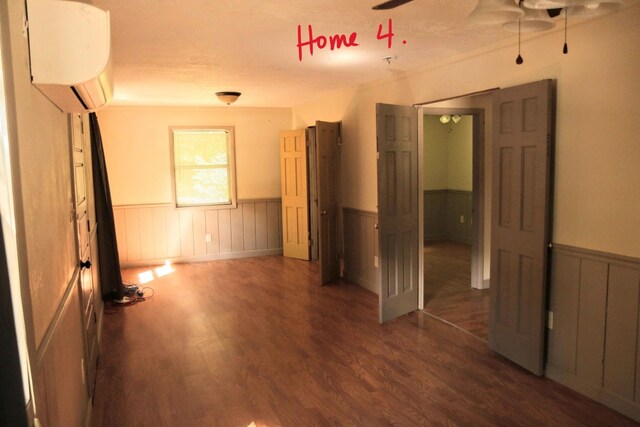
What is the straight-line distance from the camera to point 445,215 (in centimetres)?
819

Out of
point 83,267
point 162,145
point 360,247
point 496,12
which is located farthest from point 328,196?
point 496,12

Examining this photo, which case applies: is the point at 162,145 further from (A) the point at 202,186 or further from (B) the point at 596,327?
(B) the point at 596,327

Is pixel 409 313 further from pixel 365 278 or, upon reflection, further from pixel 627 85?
pixel 627 85

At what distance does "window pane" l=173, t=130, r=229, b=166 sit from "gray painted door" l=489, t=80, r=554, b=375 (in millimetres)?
4865

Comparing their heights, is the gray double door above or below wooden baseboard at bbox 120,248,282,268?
above

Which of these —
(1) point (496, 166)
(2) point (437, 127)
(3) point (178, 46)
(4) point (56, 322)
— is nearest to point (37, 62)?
(4) point (56, 322)

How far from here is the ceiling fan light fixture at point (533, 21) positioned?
1853 mm

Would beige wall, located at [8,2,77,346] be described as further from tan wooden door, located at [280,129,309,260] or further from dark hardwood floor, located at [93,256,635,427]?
tan wooden door, located at [280,129,309,260]

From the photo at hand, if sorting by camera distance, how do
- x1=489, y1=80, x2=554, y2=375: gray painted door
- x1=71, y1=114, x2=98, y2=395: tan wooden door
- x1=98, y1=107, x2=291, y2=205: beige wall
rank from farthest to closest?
1. x1=98, y1=107, x2=291, y2=205: beige wall
2. x1=489, y1=80, x2=554, y2=375: gray painted door
3. x1=71, y1=114, x2=98, y2=395: tan wooden door

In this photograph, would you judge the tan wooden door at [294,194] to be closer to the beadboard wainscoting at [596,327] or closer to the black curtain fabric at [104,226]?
the black curtain fabric at [104,226]

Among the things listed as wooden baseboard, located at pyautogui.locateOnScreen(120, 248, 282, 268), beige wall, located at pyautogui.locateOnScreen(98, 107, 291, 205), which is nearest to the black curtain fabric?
wooden baseboard, located at pyautogui.locateOnScreen(120, 248, 282, 268)

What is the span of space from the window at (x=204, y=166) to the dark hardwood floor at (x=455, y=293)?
3.44m

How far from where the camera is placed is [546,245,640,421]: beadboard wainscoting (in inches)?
101

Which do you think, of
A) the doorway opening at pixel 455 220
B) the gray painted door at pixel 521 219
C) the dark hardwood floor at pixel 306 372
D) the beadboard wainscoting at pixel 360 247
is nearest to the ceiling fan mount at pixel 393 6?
the gray painted door at pixel 521 219
